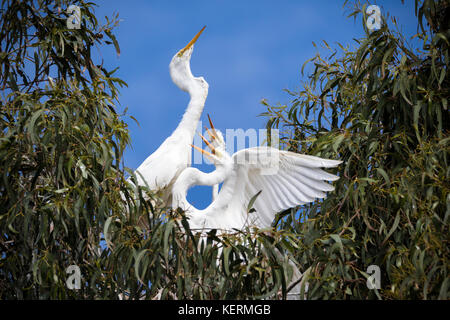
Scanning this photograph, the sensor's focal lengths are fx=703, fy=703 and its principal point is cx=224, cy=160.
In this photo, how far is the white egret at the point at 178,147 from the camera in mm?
3797

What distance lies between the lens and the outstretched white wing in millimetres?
3318

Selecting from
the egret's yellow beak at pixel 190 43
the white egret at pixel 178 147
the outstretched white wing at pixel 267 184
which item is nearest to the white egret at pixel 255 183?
the outstretched white wing at pixel 267 184

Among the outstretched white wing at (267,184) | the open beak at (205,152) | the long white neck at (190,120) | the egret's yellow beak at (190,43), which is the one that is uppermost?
the egret's yellow beak at (190,43)

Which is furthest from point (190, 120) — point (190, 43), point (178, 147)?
point (190, 43)

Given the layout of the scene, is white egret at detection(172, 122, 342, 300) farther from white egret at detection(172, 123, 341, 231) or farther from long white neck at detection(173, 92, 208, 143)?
long white neck at detection(173, 92, 208, 143)

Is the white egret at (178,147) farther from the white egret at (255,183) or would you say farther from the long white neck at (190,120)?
the white egret at (255,183)

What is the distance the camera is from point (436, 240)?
2.48 m

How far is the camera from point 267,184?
11.7 feet

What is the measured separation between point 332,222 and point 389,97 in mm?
625

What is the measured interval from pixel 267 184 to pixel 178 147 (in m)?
0.60

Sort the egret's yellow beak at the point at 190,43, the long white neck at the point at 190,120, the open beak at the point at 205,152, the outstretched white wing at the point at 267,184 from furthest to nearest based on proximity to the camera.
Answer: the egret's yellow beak at the point at 190,43, the long white neck at the point at 190,120, the open beak at the point at 205,152, the outstretched white wing at the point at 267,184

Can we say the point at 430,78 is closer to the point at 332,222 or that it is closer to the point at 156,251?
the point at 332,222

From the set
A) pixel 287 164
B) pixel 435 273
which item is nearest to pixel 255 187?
pixel 287 164

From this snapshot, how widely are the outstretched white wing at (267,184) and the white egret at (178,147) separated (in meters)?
0.30
